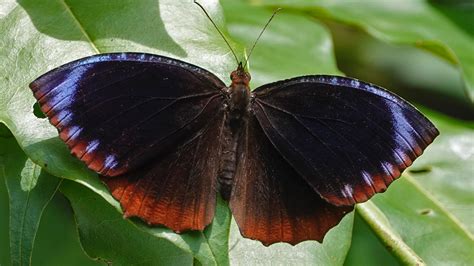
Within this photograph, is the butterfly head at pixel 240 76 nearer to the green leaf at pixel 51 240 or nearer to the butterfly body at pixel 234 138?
the butterfly body at pixel 234 138

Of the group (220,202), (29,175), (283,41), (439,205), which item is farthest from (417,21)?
(29,175)

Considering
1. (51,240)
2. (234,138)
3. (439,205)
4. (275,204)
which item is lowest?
(439,205)

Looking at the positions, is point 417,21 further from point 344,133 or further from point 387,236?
point 344,133

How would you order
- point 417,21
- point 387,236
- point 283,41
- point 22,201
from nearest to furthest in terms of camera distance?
point 22,201, point 387,236, point 283,41, point 417,21

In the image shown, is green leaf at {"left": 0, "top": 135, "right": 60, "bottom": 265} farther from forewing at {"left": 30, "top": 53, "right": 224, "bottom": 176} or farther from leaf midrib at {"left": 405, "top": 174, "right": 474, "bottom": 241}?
leaf midrib at {"left": 405, "top": 174, "right": 474, "bottom": 241}

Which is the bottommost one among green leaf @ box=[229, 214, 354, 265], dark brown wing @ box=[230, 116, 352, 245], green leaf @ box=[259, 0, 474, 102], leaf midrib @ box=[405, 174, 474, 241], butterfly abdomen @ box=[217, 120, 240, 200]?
leaf midrib @ box=[405, 174, 474, 241]

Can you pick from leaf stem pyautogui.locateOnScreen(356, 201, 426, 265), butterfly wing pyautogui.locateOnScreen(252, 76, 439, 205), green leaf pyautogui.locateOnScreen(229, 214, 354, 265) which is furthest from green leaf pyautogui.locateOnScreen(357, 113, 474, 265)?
butterfly wing pyautogui.locateOnScreen(252, 76, 439, 205)
